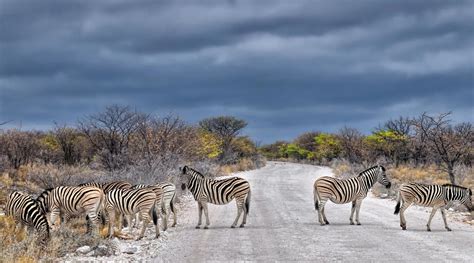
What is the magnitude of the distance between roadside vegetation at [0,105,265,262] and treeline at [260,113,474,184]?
11.8 meters

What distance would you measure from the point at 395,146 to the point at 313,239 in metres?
45.4

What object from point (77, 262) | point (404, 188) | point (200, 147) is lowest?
point (77, 262)

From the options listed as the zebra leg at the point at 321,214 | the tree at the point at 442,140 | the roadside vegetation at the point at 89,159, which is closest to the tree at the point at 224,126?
the roadside vegetation at the point at 89,159

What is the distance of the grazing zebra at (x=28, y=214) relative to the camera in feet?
42.3

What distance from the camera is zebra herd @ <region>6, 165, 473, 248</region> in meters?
15.0

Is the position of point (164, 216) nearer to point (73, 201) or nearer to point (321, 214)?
point (73, 201)

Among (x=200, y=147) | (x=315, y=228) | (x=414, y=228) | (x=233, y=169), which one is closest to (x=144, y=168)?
(x=315, y=228)

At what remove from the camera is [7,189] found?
1062 inches

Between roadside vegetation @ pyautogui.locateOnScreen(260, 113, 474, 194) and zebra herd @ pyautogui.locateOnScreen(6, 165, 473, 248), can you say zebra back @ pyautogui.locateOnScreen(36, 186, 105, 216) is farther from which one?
roadside vegetation @ pyautogui.locateOnScreen(260, 113, 474, 194)

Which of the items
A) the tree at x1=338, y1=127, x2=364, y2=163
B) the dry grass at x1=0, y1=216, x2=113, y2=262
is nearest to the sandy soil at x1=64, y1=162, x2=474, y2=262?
the dry grass at x1=0, y1=216, x2=113, y2=262

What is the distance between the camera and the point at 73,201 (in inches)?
601

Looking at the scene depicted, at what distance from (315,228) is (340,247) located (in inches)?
132

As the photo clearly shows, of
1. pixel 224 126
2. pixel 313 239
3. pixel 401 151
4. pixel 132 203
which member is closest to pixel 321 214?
pixel 313 239

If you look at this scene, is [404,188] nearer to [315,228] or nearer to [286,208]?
[315,228]
